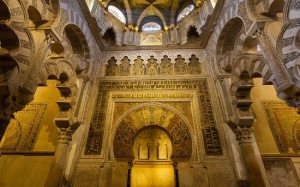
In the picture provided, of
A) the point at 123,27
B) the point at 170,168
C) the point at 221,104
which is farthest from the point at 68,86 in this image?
the point at 170,168

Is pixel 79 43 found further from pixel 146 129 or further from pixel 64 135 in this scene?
pixel 146 129

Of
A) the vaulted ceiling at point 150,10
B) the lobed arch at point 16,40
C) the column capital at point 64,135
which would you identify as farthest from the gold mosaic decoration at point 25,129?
the vaulted ceiling at point 150,10

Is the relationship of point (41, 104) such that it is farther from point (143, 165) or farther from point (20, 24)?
point (143, 165)

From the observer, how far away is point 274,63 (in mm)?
3076

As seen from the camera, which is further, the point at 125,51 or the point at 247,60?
the point at 125,51

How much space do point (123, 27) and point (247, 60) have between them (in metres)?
4.66

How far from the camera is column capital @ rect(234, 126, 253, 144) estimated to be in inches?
173

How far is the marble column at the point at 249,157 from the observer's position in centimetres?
389

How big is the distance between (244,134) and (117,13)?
20.6 ft

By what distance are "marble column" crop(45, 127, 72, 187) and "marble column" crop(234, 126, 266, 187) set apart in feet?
13.9

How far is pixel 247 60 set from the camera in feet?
14.0

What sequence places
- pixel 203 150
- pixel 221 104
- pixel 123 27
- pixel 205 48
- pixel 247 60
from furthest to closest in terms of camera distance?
pixel 123 27, pixel 205 48, pixel 221 104, pixel 203 150, pixel 247 60

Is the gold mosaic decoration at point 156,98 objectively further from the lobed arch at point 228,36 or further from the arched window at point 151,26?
the arched window at point 151,26

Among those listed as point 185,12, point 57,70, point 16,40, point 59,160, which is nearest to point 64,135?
point 59,160
